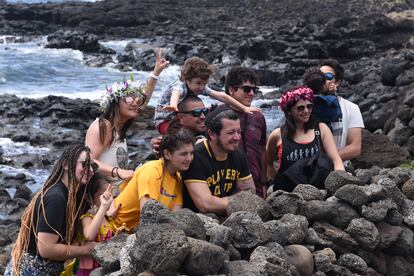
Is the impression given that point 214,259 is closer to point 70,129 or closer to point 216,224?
point 216,224

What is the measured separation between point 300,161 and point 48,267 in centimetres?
278

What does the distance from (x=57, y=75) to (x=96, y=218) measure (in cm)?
3653

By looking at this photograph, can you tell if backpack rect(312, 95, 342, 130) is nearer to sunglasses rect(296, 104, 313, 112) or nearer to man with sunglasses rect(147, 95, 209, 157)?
sunglasses rect(296, 104, 313, 112)

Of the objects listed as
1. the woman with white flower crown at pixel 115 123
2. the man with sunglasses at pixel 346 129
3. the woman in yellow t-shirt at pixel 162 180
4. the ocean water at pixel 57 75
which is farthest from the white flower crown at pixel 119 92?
the ocean water at pixel 57 75

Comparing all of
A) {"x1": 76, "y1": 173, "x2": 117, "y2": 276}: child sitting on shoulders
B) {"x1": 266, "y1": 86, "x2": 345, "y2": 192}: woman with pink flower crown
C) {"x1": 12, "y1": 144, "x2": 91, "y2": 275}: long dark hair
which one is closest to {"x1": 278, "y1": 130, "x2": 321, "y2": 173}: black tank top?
{"x1": 266, "y1": 86, "x2": 345, "y2": 192}: woman with pink flower crown

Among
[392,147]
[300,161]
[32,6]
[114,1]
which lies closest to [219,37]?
[114,1]

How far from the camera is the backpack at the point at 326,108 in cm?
751

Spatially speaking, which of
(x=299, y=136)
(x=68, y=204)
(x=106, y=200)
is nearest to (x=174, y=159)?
(x=106, y=200)

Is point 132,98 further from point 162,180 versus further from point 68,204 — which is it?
point 68,204

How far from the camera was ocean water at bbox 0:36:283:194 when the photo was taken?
33.3 m

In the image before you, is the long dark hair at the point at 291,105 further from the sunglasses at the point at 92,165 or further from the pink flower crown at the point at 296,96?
the sunglasses at the point at 92,165

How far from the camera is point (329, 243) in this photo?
6.16 m

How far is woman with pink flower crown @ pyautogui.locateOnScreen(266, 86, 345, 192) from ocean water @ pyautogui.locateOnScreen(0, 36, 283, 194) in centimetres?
1711

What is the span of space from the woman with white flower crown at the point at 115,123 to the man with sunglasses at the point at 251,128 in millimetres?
1090
